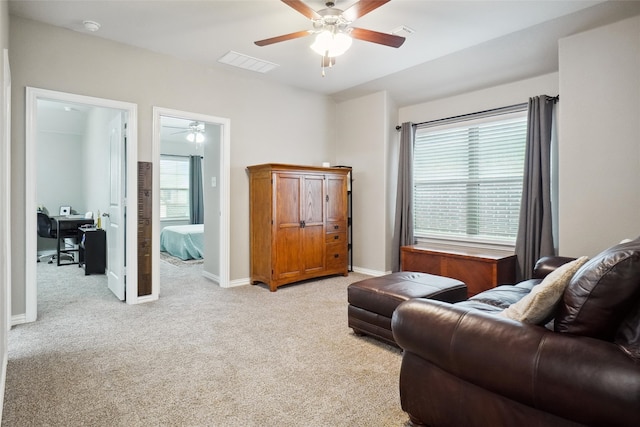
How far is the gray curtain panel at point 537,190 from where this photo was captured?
3.76 metres

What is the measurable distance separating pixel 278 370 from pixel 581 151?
126 inches

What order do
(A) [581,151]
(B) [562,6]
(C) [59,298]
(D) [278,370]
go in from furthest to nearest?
(C) [59,298] < (A) [581,151] < (B) [562,6] < (D) [278,370]

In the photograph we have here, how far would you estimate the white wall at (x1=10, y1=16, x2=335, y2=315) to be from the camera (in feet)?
10.4

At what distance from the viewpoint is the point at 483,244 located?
14.7ft

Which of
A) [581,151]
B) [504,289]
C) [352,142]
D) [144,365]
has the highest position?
[352,142]

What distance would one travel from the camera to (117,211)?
398 centimetres

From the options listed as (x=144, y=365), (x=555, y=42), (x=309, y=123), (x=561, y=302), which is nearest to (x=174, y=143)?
(x=309, y=123)

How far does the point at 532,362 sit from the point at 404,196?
3.89 metres

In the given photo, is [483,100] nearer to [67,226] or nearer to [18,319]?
[18,319]

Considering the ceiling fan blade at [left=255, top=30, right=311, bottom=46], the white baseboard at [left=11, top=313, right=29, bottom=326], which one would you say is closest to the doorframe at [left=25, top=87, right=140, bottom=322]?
the white baseboard at [left=11, top=313, right=29, bottom=326]

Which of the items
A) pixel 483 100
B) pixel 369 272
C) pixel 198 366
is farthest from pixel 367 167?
pixel 198 366

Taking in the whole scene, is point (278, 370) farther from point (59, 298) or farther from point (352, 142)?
→ point (352, 142)

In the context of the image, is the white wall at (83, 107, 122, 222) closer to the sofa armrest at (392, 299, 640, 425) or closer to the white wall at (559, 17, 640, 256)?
the sofa armrest at (392, 299, 640, 425)

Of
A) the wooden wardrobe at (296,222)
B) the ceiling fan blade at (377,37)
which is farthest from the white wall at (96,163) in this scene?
the ceiling fan blade at (377,37)
